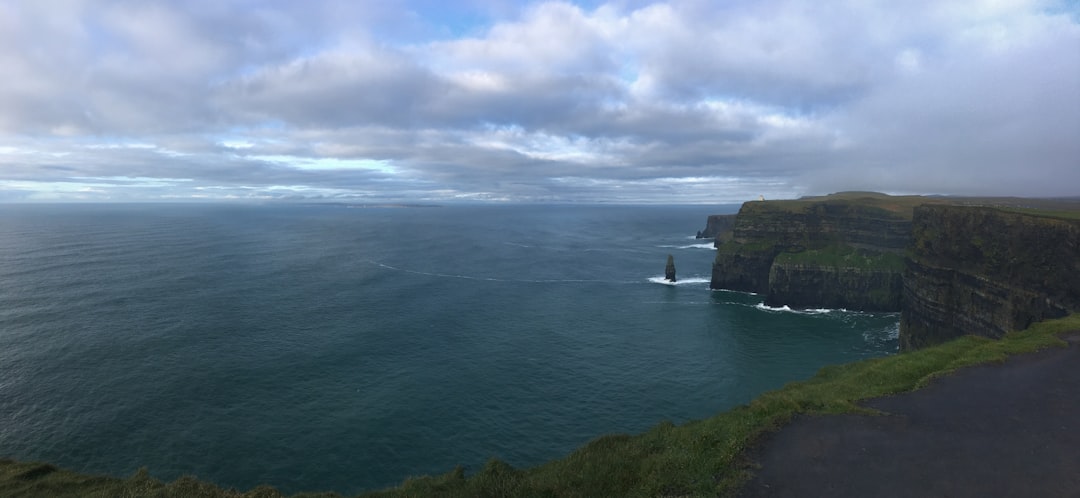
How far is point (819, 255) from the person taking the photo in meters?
80.2

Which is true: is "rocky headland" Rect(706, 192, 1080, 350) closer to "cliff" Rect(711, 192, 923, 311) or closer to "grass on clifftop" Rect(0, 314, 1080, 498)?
"cliff" Rect(711, 192, 923, 311)

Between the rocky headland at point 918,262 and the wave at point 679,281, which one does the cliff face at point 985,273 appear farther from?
the wave at point 679,281

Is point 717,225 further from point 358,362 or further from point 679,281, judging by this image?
point 358,362

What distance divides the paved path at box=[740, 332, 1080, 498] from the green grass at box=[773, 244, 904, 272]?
60431mm

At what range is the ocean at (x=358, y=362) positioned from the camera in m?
33.1

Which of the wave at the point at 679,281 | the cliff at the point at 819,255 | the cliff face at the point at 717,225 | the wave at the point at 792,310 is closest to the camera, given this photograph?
the wave at the point at 792,310

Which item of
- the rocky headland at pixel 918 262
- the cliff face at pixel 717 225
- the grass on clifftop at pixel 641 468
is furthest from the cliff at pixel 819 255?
the cliff face at pixel 717 225

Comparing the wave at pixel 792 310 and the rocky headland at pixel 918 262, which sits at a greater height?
the rocky headland at pixel 918 262

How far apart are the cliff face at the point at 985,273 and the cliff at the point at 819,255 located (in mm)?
14952

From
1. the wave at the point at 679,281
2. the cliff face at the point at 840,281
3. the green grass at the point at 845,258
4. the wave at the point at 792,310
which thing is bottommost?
the wave at the point at 792,310

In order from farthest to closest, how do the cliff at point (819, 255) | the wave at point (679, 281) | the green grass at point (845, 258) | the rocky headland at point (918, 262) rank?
1. the wave at point (679, 281)
2. the green grass at point (845, 258)
3. the cliff at point (819, 255)
4. the rocky headland at point (918, 262)

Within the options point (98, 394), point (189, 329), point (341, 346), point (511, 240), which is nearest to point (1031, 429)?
point (341, 346)

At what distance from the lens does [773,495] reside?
44.8 feet

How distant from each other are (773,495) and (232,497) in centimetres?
1815
